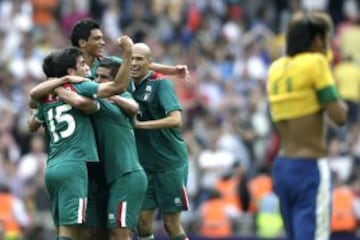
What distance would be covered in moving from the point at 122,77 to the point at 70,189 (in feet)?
3.50

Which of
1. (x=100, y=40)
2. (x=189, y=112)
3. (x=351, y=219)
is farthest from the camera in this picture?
(x=189, y=112)

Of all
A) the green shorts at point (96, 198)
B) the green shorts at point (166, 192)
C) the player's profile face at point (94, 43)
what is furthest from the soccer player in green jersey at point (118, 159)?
the green shorts at point (166, 192)

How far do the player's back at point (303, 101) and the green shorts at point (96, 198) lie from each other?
1751mm

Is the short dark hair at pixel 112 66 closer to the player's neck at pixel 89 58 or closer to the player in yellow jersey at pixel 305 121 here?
the player's neck at pixel 89 58

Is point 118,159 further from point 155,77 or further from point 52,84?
point 155,77

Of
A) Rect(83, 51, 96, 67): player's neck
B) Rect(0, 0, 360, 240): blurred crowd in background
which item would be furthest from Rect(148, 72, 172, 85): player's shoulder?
Rect(0, 0, 360, 240): blurred crowd in background

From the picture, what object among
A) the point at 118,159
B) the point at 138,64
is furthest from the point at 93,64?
the point at 118,159

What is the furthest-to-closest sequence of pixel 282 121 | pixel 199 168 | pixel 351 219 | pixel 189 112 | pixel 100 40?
pixel 189 112
pixel 199 168
pixel 351 219
pixel 100 40
pixel 282 121

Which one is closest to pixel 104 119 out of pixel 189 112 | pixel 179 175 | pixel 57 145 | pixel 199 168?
pixel 57 145

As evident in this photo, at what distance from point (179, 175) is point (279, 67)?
2.22 meters

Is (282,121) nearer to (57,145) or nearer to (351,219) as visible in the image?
(57,145)

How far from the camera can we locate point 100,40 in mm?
14086

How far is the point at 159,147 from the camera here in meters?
14.8

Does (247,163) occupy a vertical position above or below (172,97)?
below
